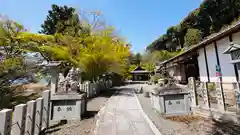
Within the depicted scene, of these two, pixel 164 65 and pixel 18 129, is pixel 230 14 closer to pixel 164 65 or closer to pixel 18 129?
pixel 164 65

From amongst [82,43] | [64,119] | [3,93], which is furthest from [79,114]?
[82,43]

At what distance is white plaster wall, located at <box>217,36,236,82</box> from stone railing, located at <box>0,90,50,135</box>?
25.3 feet

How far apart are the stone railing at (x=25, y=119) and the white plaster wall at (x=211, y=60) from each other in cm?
800

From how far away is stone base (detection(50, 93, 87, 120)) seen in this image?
4.80 metres

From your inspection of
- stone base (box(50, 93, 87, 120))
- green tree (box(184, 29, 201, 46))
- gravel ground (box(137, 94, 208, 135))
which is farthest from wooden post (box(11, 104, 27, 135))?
green tree (box(184, 29, 201, 46))

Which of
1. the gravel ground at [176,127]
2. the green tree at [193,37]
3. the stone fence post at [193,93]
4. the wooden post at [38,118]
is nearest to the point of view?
the gravel ground at [176,127]

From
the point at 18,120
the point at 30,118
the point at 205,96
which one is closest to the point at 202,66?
the point at 205,96

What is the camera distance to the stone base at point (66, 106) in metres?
4.80

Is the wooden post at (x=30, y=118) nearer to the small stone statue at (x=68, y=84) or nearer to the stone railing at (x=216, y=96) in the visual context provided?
the small stone statue at (x=68, y=84)

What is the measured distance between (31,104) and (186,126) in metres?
4.52

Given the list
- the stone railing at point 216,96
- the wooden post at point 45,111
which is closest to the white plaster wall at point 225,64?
the stone railing at point 216,96

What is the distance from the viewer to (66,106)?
488cm

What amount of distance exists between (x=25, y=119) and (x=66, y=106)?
6.48ft

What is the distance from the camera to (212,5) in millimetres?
18734
